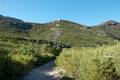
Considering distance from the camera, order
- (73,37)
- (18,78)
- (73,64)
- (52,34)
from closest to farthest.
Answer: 1. (18,78)
2. (73,64)
3. (73,37)
4. (52,34)

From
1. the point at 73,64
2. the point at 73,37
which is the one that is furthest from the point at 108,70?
the point at 73,37

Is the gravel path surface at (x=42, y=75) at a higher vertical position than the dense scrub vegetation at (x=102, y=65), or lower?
lower

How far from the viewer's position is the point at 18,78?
71.2 ft

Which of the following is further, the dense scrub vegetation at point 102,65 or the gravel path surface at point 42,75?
the gravel path surface at point 42,75

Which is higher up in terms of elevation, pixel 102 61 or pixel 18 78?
pixel 102 61

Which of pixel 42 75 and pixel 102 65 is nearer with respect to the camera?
pixel 102 65

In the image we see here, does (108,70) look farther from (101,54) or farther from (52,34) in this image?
(52,34)

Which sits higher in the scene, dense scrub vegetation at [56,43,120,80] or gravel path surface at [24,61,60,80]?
dense scrub vegetation at [56,43,120,80]

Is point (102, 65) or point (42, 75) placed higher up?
point (102, 65)

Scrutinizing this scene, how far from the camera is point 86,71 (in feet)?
64.3

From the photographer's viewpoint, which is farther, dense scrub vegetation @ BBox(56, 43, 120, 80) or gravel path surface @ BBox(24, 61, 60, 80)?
gravel path surface @ BBox(24, 61, 60, 80)

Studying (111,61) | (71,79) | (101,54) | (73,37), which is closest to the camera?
(111,61)

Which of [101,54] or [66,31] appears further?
[66,31]

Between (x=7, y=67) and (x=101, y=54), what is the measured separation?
5762mm
